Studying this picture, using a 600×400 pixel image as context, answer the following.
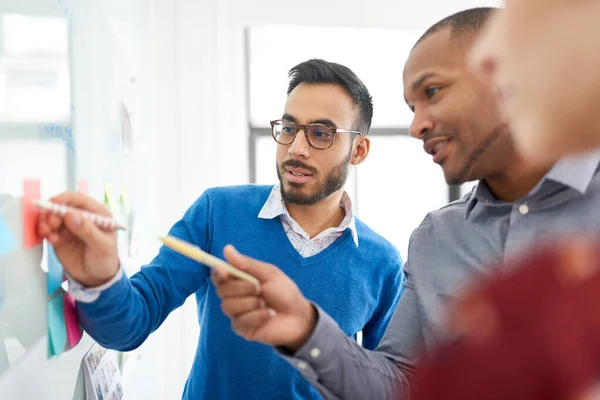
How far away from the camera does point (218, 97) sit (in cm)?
279

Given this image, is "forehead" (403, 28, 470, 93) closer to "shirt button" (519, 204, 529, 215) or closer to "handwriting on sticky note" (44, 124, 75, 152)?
"shirt button" (519, 204, 529, 215)

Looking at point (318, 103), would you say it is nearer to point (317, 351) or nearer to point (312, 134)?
point (312, 134)

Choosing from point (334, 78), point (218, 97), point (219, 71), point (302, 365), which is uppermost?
point (219, 71)

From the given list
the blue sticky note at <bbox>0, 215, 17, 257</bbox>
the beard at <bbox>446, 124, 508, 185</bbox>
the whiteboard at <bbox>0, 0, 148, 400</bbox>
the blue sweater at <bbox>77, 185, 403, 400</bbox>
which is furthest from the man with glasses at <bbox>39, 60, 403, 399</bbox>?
the beard at <bbox>446, 124, 508, 185</bbox>

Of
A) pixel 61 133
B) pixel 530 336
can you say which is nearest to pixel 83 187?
pixel 61 133

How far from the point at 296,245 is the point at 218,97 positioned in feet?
5.68

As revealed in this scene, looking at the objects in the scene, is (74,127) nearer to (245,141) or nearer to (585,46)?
(585,46)

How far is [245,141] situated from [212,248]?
186 cm

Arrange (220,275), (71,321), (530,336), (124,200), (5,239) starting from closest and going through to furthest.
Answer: (530,336) < (5,239) < (220,275) < (71,321) < (124,200)

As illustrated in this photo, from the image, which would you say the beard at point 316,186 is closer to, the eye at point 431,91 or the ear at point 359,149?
the ear at point 359,149

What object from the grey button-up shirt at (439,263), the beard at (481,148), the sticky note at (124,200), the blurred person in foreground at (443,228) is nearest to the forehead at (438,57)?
the blurred person in foreground at (443,228)

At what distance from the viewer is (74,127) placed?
2.72 ft

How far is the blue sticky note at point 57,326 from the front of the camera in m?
0.70

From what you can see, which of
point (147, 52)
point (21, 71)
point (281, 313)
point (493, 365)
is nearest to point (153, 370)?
point (147, 52)
